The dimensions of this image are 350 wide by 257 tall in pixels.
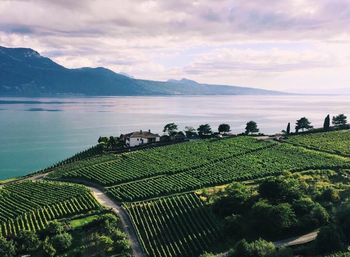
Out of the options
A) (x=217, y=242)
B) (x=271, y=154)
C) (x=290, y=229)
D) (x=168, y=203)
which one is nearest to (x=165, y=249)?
(x=217, y=242)

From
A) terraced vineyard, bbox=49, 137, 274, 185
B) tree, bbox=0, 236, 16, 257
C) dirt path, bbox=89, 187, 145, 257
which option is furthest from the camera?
terraced vineyard, bbox=49, 137, 274, 185

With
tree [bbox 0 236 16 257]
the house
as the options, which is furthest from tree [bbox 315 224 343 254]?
the house

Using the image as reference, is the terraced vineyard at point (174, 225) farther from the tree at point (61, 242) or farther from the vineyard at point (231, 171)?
the tree at point (61, 242)

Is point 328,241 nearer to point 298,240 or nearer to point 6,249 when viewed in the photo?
point 298,240

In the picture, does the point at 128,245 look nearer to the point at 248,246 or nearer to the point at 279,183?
the point at 248,246

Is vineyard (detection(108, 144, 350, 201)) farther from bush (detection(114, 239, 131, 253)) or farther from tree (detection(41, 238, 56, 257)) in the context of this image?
tree (detection(41, 238, 56, 257))

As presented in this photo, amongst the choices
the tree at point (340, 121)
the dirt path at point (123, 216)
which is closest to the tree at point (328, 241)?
the dirt path at point (123, 216)
